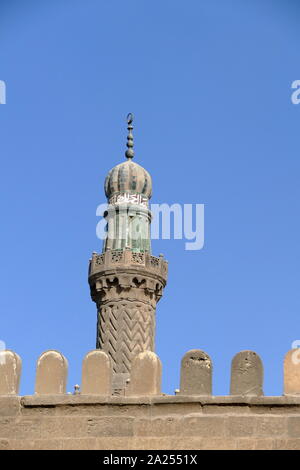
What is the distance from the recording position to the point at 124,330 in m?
27.1

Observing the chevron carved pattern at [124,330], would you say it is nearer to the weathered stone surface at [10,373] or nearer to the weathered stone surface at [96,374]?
the weathered stone surface at [10,373]

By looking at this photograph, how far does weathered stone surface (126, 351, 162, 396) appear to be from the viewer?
1099cm

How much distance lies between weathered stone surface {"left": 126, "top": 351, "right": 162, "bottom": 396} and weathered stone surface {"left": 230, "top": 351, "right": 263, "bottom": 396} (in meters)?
0.84

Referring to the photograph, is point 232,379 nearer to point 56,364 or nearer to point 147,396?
point 147,396

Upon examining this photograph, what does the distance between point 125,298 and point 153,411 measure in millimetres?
17133

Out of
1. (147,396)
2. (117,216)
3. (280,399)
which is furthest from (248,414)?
(117,216)

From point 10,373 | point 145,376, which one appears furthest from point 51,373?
point 145,376

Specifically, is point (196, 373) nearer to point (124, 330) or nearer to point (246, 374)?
point (246, 374)

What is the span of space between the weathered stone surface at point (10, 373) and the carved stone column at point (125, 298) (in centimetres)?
1506

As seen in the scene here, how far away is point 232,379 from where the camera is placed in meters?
10.9

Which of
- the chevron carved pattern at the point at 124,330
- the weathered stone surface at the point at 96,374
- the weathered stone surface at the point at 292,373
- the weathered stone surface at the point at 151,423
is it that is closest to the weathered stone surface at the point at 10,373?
the weathered stone surface at the point at 151,423

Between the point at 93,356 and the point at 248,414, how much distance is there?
6.09ft

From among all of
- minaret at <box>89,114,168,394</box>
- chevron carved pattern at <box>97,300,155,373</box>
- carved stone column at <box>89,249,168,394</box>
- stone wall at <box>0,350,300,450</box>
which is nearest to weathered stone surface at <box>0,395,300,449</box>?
stone wall at <box>0,350,300,450</box>

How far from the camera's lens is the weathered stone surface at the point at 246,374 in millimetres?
10852
